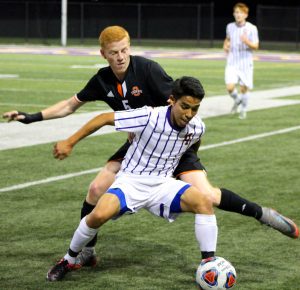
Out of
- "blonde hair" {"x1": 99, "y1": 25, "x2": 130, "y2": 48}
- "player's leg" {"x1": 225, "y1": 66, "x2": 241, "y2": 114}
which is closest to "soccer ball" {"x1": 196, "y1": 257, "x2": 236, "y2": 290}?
"blonde hair" {"x1": 99, "y1": 25, "x2": 130, "y2": 48}

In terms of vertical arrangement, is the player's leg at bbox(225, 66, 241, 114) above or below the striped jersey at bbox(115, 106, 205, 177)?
below

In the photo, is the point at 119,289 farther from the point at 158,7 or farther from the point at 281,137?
the point at 158,7

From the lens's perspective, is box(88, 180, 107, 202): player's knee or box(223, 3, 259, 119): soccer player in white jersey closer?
box(88, 180, 107, 202): player's knee

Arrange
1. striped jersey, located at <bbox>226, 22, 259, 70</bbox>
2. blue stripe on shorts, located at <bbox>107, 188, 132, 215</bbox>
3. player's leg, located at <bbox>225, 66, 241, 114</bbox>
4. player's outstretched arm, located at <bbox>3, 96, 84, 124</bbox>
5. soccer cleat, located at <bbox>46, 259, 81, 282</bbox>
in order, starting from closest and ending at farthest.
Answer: blue stripe on shorts, located at <bbox>107, 188, 132, 215</bbox> < soccer cleat, located at <bbox>46, 259, 81, 282</bbox> < player's outstretched arm, located at <bbox>3, 96, 84, 124</bbox> < player's leg, located at <bbox>225, 66, 241, 114</bbox> < striped jersey, located at <bbox>226, 22, 259, 70</bbox>

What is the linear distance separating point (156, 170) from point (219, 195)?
0.58m

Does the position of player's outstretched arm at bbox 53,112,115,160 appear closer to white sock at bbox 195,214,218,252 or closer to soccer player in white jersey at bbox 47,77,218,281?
soccer player in white jersey at bbox 47,77,218,281

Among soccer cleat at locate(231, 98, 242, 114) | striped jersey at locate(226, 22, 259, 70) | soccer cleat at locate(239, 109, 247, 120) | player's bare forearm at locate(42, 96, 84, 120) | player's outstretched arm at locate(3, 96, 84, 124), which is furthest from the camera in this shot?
striped jersey at locate(226, 22, 259, 70)

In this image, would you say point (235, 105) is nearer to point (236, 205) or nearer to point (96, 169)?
point (96, 169)

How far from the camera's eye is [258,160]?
12.6 m

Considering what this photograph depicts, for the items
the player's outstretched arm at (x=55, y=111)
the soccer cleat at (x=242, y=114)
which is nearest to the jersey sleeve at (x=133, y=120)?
the player's outstretched arm at (x=55, y=111)

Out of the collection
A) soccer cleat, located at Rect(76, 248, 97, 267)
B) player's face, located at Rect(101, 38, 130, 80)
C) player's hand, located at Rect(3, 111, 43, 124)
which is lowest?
soccer cleat, located at Rect(76, 248, 97, 267)

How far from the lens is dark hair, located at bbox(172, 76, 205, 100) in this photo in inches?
259

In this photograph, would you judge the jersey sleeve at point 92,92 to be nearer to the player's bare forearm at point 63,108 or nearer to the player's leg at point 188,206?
the player's bare forearm at point 63,108

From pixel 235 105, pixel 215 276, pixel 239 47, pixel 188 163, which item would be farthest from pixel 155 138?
pixel 239 47
